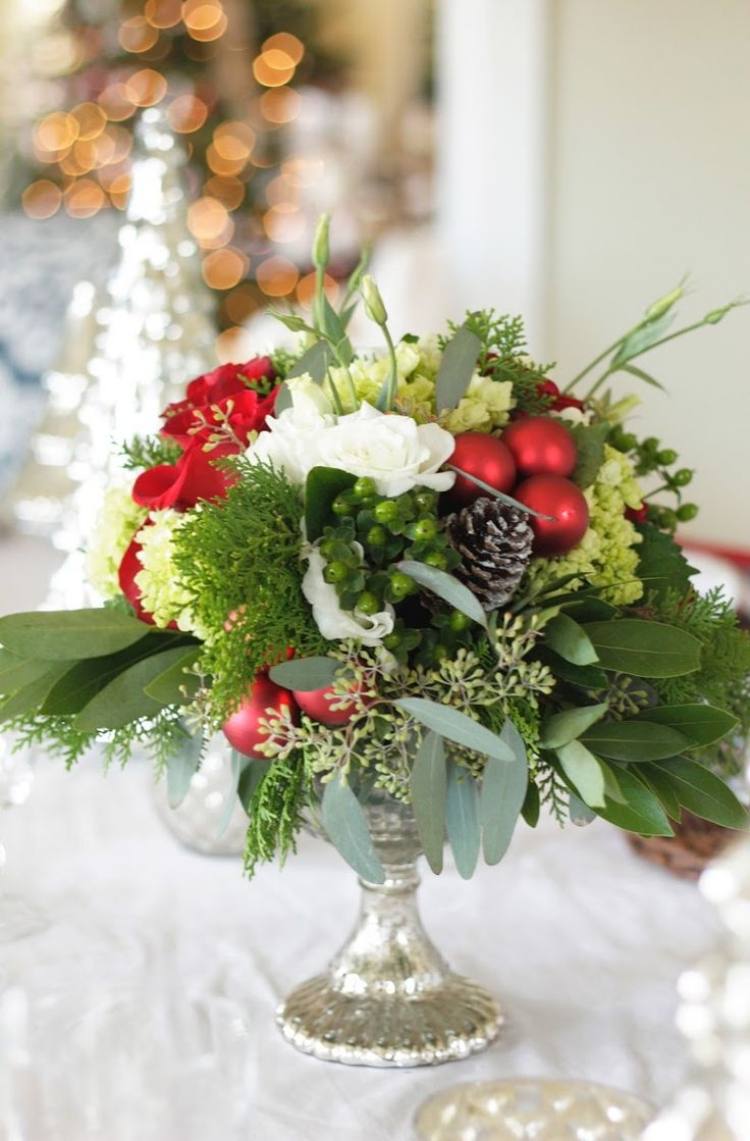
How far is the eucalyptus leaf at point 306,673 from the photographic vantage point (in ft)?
2.21

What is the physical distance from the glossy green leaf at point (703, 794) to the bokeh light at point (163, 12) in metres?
4.04

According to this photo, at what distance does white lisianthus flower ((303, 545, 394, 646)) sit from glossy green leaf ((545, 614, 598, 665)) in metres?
0.08

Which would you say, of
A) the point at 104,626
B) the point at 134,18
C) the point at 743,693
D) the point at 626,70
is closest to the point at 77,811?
the point at 104,626

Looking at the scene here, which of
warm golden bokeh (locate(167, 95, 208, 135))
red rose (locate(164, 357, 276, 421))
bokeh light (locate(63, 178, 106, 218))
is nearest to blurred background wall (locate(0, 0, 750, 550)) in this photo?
red rose (locate(164, 357, 276, 421))

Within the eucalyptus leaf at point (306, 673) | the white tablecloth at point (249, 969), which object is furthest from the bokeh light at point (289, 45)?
the eucalyptus leaf at point (306, 673)

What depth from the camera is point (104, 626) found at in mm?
734

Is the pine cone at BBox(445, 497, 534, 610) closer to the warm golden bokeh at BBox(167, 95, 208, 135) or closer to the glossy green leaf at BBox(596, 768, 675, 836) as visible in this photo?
the glossy green leaf at BBox(596, 768, 675, 836)

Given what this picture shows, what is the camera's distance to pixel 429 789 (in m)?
0.68

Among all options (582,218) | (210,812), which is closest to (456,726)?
(210,812)

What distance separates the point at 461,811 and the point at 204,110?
13.0 feet

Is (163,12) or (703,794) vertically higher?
(163,12)

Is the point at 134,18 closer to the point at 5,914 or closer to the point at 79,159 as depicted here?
the point at 79,159

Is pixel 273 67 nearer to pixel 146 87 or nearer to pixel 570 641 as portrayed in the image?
pixel 146 87

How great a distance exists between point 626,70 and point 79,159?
93.5 inches
